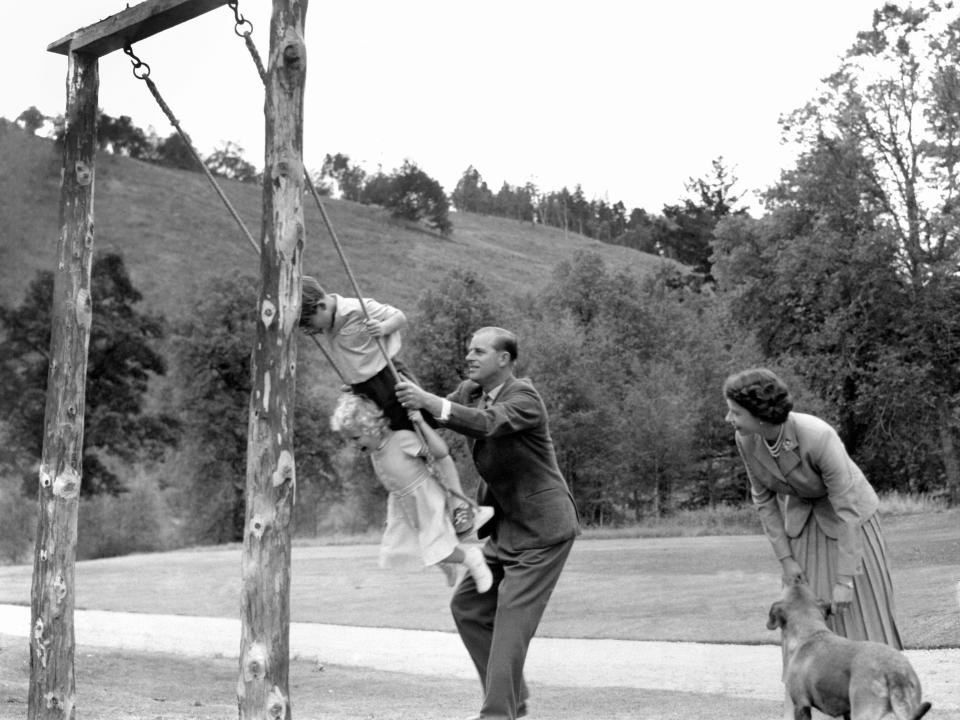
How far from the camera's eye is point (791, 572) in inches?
263

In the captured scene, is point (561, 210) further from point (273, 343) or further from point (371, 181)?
point (273, 343)

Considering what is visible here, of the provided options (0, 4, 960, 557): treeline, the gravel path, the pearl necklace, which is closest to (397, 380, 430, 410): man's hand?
the pearl necklace

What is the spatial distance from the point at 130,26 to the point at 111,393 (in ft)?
144

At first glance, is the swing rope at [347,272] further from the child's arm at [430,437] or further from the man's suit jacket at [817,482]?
the man's suit jacket at [817,482]

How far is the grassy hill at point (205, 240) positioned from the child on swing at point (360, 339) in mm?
11163

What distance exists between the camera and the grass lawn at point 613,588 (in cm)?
1603

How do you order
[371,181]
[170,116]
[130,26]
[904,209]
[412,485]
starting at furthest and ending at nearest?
[371,181], [904,209], [130,26], [170,116], [412,485]

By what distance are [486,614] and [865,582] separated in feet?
7.02

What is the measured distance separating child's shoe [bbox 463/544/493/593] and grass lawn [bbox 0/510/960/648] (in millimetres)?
7233

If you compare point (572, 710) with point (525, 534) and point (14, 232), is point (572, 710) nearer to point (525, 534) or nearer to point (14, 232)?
point (525, 534)

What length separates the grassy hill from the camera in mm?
19281

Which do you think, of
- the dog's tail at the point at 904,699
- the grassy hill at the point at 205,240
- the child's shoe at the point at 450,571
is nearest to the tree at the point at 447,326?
the grassy hill at the point at 205,240

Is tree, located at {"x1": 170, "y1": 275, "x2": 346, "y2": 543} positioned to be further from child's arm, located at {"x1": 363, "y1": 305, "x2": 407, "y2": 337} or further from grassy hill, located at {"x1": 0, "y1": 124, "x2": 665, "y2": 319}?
child's arm, located at {"x1": 363, "y1": 305, "x2": 407, "y2": 337}

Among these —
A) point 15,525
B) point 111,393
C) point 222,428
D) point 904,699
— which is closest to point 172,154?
point 222,428
